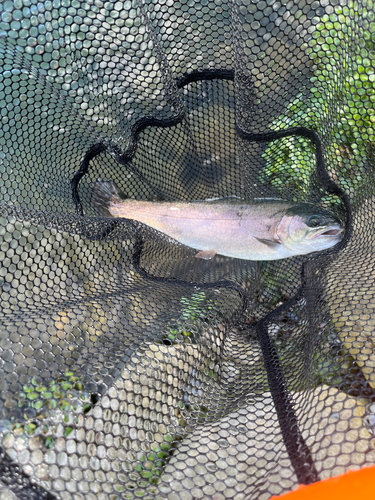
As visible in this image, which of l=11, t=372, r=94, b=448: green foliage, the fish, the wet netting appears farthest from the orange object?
the fish

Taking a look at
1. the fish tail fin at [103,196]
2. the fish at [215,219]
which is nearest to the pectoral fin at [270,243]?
the fish at [215,219]

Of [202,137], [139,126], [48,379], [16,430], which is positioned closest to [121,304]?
[48,379]

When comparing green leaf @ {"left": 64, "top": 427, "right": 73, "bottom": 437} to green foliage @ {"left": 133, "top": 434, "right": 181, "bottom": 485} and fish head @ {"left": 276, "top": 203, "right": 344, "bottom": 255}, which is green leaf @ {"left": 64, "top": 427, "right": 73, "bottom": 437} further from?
fish head @ {"left": 276, "top": 203, "right": 344, "bottom": 255}

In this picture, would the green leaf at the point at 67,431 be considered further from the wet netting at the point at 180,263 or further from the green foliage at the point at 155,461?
the green foliage at the point at 155,461

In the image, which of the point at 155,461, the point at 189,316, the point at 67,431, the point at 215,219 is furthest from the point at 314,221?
the point at 67,431

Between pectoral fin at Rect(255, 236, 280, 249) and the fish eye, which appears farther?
pectoral fin at Rect(255, 236, 280, 249)
